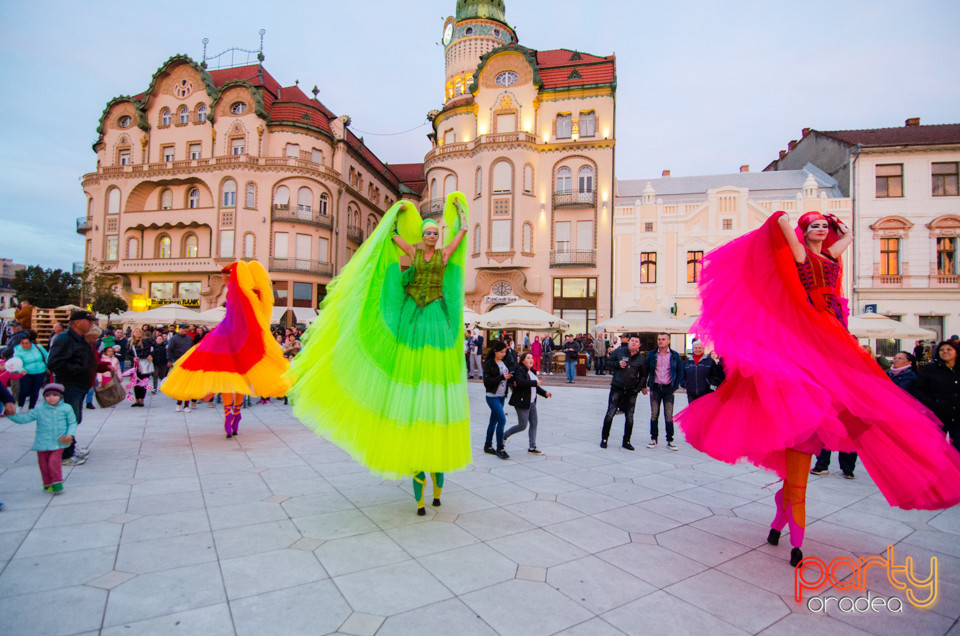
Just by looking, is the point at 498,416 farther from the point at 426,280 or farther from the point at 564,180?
the point at 564,180

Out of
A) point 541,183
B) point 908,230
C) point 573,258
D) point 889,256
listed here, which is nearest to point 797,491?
point 573,258

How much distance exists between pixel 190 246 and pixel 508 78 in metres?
23.9

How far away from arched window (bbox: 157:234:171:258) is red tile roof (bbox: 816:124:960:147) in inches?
1671

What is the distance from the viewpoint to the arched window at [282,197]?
33.0m

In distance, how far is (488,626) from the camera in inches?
104

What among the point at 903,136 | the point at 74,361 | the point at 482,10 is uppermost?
the point at 482,10

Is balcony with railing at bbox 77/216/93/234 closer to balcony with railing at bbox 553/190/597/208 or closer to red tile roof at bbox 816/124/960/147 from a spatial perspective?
balcony with railing at bbox 553/190/597/208

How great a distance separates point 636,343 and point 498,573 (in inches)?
203

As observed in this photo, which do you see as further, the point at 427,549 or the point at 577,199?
the point at 577,199

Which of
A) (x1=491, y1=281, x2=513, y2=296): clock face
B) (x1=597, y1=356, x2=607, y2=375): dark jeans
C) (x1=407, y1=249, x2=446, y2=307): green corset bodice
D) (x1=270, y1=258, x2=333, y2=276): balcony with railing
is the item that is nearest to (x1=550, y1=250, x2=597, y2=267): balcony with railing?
(x1=491, y1=281, x2=513, y2=296): clock face

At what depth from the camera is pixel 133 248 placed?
3422cm

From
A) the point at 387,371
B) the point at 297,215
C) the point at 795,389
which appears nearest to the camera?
the point at 795,389

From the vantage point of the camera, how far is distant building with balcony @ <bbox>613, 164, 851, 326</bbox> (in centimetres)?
2662
